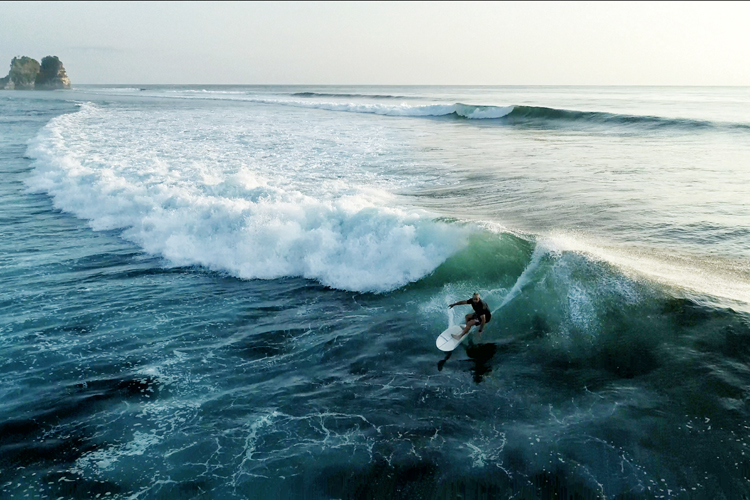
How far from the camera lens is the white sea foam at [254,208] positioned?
14.3 metres

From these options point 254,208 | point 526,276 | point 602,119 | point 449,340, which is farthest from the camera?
point 602,119

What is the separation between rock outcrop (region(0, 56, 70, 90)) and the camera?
520 feet

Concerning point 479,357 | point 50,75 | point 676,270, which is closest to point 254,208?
point 479,357

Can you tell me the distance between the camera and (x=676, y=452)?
299 inches

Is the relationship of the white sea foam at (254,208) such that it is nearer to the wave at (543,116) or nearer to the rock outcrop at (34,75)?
the wave at (543,116)

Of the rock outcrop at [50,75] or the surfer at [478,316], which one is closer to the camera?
the surfer at [478,316]

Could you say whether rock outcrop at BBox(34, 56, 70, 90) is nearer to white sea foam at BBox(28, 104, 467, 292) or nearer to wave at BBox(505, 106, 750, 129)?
white sea foam at BBox(28, 104, 467, 292)

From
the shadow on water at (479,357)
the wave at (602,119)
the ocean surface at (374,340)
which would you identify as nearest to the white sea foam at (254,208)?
the ocean surface at (374,340)

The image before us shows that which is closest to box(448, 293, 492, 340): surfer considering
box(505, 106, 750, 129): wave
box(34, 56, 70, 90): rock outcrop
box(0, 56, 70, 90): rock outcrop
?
box(505, 106, 750, 129): wave

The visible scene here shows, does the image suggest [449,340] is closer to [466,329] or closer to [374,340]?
[466,329]

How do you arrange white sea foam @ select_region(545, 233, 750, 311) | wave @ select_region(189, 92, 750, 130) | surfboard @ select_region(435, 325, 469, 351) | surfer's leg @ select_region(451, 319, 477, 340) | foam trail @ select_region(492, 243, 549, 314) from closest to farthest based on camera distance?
surfboard @ select_region(435, 325, 469, 351), surfer's leg @ select_region(451, 319, 477, 340), white sea foam @ select_region(545, 233, 750, 311), foam trail @ select_region(492, 243, 549, 314), wave @ select_region(189, 92, 750, 130)

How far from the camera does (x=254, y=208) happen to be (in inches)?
682

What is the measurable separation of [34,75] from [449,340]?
19774cm

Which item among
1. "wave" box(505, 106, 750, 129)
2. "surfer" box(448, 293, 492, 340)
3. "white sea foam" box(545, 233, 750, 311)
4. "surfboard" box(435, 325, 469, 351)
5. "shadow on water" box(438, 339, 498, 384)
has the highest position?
"wave" box(505, 106, 750, 129)
